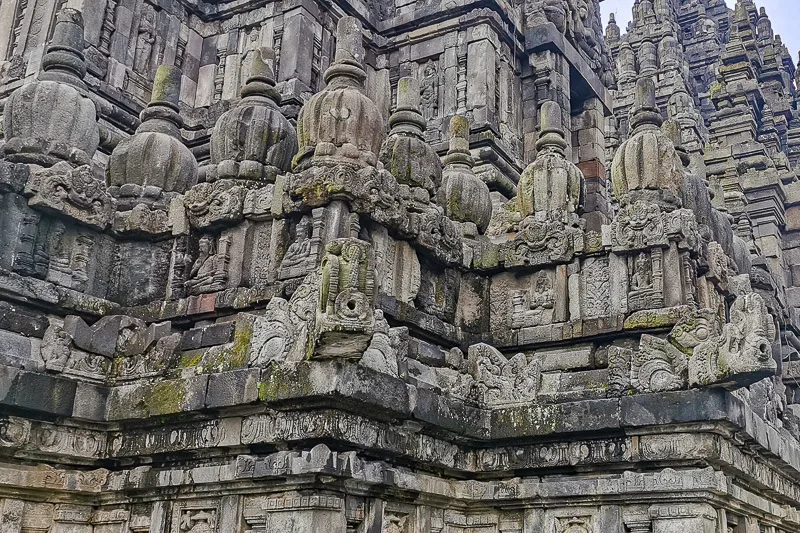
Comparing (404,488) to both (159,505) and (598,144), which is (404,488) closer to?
(159,505)

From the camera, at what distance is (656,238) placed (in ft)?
31.3

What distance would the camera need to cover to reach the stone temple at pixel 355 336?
825 cm

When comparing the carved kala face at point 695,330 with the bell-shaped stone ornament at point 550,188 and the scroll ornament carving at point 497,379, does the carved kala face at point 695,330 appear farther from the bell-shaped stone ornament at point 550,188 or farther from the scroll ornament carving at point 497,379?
the bell-shaped stone ornament at point 550,188

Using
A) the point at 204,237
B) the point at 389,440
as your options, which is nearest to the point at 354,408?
Answer: the point at 389,440

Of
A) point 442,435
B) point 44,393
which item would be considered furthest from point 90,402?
point 442,435

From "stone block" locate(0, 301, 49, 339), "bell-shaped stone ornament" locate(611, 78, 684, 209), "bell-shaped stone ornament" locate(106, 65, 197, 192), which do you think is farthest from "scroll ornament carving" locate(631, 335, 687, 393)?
"stone block" locate(0, 301, 49, 339)

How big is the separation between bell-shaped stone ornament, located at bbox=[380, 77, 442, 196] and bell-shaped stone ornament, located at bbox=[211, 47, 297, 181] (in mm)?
1204

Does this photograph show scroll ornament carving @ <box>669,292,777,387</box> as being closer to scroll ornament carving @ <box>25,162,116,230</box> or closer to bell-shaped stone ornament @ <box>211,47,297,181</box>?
bell-shaped stone ornament @ <box>211,47,297,181</box>

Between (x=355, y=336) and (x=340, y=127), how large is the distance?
281cm

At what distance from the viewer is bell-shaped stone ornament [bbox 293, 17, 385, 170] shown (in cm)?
925

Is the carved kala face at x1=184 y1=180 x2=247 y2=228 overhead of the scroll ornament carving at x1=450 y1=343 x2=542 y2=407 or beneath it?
overhead

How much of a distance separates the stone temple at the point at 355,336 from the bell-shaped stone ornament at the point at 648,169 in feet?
0.11

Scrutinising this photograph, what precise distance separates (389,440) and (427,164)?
374 centimetres

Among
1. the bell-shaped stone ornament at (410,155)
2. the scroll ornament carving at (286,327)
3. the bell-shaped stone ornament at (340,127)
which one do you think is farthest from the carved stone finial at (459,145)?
the scroll ornament carving at (286,327)
